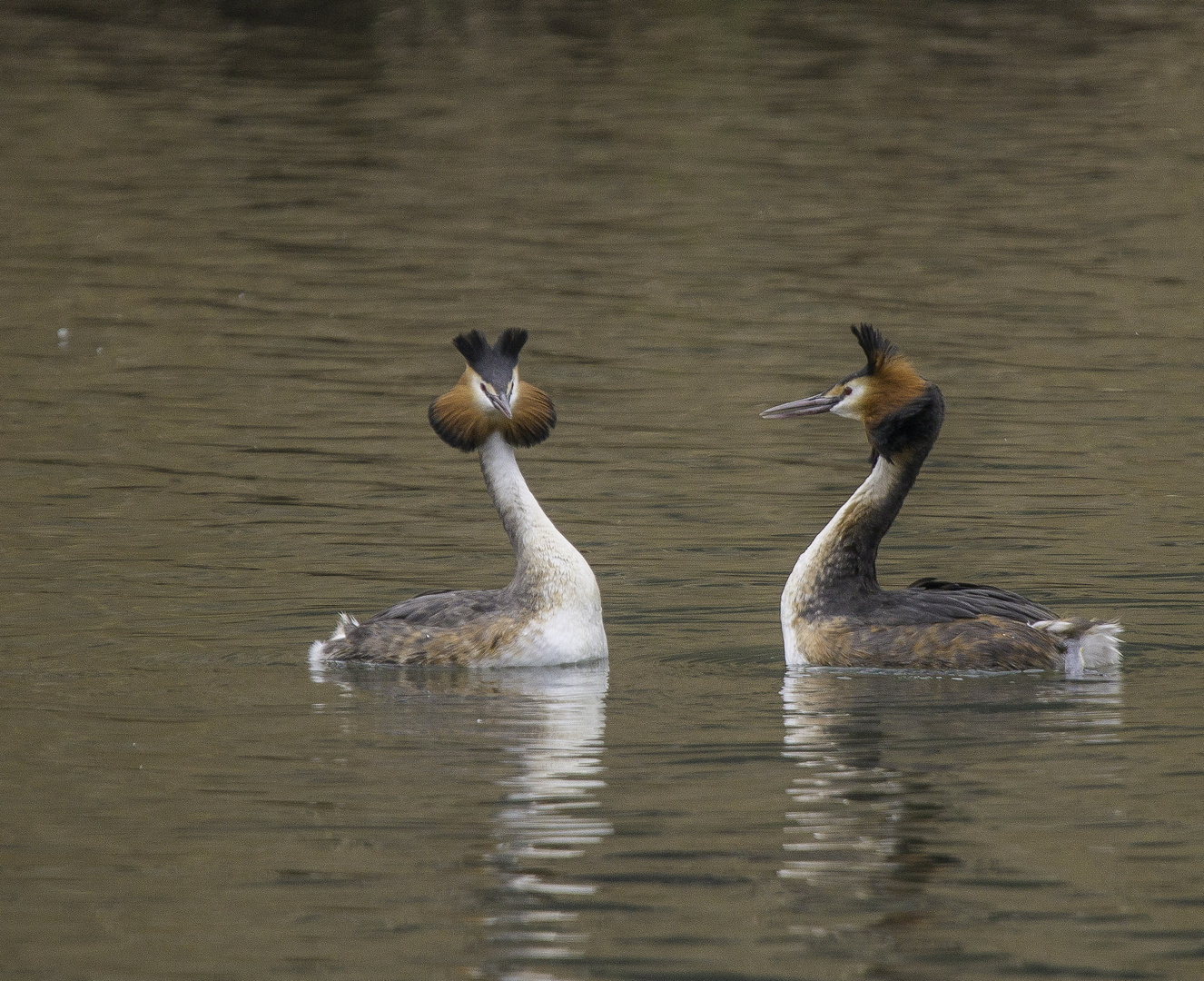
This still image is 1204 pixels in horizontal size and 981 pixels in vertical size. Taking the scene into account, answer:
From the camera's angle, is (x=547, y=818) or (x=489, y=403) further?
(x=489, y=403)

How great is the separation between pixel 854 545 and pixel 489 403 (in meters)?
1.81

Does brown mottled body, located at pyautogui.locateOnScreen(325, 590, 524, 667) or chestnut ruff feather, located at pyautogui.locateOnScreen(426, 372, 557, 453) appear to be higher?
chestnut ruff feather, located at pyautogui.locateOnScreen(426, 372, 557, 453)

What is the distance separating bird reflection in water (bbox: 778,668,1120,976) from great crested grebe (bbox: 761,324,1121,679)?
12 cm

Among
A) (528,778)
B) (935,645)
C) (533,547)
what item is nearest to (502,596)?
(533,547)

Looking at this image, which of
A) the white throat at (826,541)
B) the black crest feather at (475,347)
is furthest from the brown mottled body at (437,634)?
the white throat at (826,541)

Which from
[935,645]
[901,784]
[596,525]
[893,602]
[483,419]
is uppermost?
[483,419]

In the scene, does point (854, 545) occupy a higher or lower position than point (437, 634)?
higher

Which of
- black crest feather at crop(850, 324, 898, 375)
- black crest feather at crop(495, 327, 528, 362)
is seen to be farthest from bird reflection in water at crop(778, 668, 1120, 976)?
black crest feather at crop(495, 327, 528, 362)

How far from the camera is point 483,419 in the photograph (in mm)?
10711

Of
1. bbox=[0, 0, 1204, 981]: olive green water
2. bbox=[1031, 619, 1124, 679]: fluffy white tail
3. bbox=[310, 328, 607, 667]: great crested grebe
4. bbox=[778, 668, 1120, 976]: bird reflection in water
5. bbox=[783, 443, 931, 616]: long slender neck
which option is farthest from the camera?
bbox=[783, 443, 931, 616]: long slender neck

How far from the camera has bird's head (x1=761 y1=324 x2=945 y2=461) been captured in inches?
415

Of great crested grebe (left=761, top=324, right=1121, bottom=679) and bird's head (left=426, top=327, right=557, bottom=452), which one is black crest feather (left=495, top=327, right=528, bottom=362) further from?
great crested grebe (left=761, top=324, right=1121, bottom=679)

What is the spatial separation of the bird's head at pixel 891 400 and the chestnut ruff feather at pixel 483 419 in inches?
42.0

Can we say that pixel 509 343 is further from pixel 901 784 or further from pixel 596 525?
pixel 901 784
